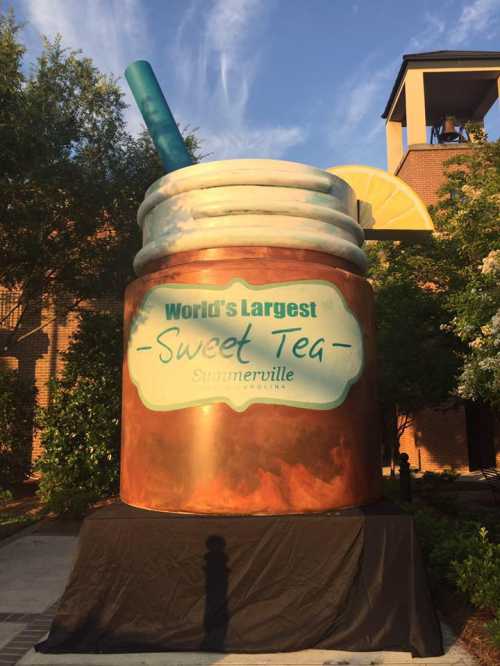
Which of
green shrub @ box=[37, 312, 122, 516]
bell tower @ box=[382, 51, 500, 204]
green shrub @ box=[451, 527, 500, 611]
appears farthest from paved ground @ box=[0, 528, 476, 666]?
bell tower @ box=[382, 51, 500, 204]

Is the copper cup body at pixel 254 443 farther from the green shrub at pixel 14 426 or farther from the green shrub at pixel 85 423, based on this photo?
the green shrub at pixel 14 426

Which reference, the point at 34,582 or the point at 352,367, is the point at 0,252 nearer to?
the point at 34,582

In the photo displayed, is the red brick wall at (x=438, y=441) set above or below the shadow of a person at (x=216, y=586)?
above

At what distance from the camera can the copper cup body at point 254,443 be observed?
4602 millimetres

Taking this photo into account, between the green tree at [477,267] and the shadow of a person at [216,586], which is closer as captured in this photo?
the shadow of a person at [216,586]

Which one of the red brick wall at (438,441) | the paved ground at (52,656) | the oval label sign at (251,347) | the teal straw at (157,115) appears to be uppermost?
the teal straw at (157,115)

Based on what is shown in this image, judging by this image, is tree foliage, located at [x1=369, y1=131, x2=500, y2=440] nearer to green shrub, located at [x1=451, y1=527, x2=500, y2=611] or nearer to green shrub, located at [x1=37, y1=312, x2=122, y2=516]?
green shrub, located at [x1=451, y1=527, x2=500, y2=611]

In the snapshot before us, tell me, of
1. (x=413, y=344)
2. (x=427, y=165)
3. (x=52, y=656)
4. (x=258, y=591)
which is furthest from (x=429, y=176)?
(x=52, y=656)

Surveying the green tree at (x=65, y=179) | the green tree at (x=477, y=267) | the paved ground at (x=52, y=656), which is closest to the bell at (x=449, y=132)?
the green tree at (x=477, y=267)

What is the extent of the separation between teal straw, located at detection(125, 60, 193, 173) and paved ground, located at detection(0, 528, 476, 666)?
14.4ft

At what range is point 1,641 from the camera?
4902mm

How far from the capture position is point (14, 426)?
1255cm

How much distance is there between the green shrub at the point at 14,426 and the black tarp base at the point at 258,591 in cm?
864

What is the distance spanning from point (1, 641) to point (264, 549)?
260 cm
